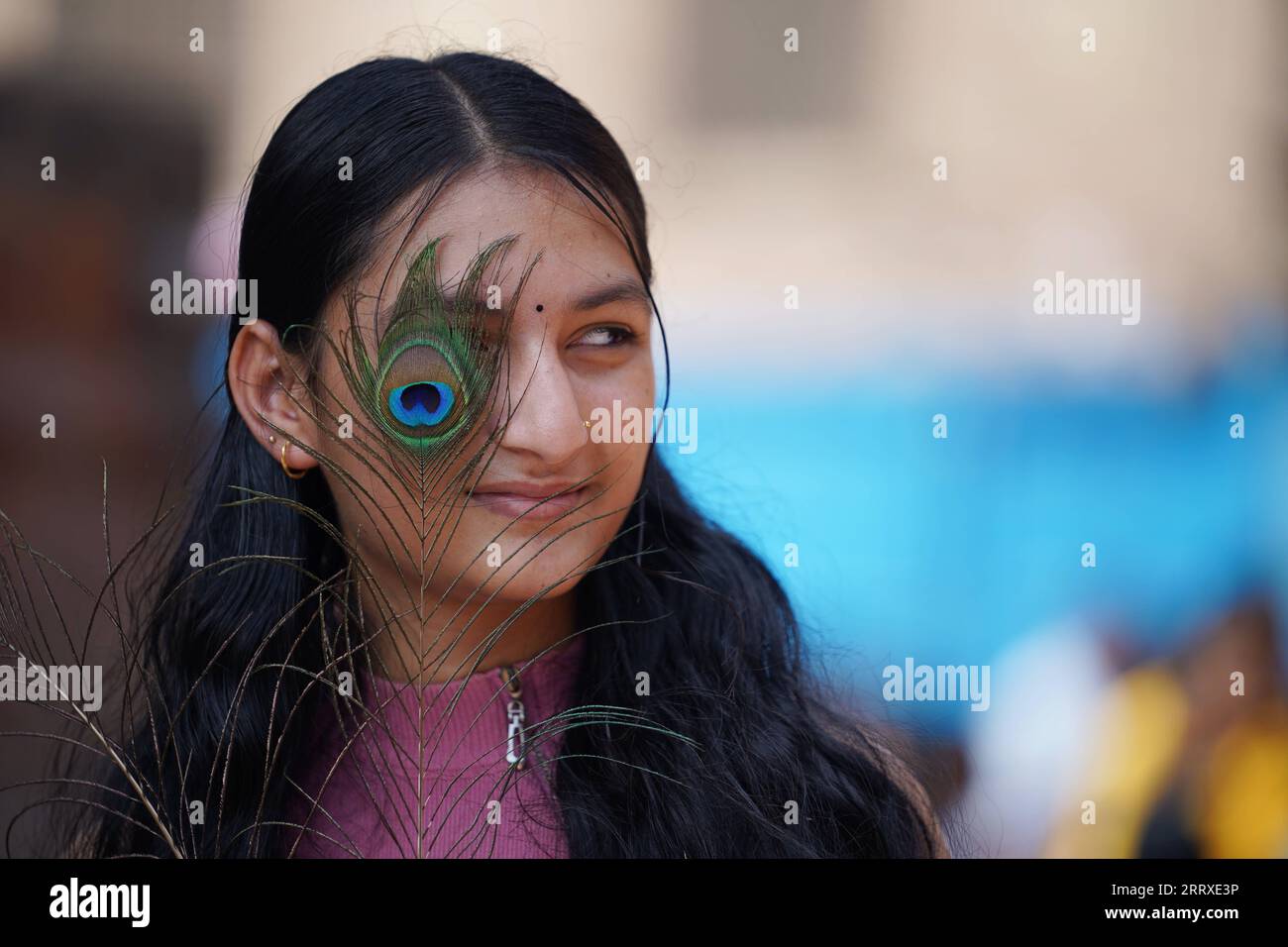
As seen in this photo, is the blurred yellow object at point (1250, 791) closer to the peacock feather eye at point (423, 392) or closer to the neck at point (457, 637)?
the neck at point (457, 637)

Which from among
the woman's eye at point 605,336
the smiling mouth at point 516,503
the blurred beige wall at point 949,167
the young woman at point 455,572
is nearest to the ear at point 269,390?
the young woman at point 455,572

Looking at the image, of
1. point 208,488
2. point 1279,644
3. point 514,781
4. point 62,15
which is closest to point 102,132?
point 62,15

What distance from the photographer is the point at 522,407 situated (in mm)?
1313

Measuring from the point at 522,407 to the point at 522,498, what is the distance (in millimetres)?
117

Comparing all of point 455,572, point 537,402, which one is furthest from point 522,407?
point 455,572

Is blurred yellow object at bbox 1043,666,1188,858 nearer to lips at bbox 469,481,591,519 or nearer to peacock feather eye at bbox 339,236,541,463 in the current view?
lips at bbox 469,481,591,519

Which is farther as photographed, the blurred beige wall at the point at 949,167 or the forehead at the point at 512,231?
the blurred beige wall at the point at 949,167

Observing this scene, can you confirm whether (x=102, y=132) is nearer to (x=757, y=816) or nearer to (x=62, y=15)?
(x=62, y=15)

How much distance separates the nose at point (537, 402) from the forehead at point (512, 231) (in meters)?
0.07

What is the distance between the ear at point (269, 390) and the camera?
137cm

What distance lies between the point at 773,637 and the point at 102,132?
49.5 inches

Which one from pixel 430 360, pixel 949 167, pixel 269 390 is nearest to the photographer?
pixel 430 360

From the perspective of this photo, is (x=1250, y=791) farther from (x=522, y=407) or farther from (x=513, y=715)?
(x=522, y=407)

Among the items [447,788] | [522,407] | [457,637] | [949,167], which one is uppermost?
[949,167]
